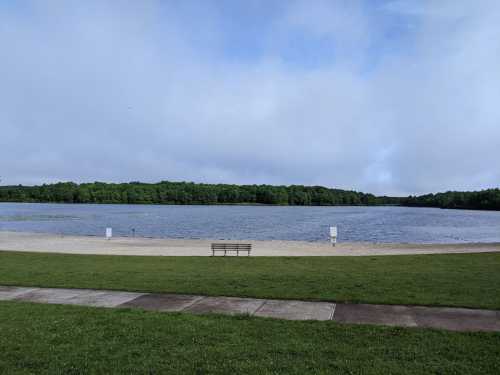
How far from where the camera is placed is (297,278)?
11.5 meters

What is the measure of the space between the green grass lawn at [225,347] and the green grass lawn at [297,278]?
2326mm

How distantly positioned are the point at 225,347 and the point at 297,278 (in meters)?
6.01

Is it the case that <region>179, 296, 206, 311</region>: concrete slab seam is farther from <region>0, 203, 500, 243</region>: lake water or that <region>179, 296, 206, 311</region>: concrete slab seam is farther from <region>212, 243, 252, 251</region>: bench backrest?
<region>0, 203, 500, 243</region>: lake water

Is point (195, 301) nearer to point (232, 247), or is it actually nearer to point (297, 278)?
point (297, 278)

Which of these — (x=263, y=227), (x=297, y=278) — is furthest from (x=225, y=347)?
(x=263, y=227)

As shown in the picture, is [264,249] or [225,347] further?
[264,249]

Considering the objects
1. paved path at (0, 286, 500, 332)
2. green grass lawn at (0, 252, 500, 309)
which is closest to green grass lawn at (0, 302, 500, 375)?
paved path at (0, 286, 500, 332)

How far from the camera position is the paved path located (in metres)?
7.07

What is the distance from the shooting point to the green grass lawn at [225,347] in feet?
16.7

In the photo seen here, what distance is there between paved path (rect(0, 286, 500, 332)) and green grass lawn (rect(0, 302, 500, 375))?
1.77 ft

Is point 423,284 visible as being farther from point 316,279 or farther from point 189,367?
point 189,367

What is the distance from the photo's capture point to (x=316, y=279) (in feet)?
Result: 37.1

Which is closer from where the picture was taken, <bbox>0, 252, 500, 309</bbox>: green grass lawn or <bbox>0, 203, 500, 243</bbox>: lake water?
<bbox>0, 252, 500, 309</bbox>: green grass lawn

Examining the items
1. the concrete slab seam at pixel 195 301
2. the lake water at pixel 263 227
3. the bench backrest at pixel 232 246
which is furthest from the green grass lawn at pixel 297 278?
the lake water at pixel 263 227
